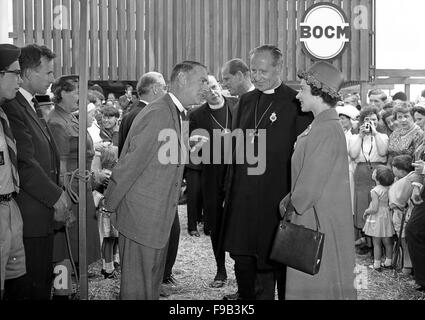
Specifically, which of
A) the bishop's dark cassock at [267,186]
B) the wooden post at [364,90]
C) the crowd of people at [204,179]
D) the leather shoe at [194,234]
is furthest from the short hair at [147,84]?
the wooden post at [364,90]

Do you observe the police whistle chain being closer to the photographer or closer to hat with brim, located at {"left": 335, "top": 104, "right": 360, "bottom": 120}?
the photographer

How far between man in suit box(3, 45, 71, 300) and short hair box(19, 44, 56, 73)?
0.14 meters

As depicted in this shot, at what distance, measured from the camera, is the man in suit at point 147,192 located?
13.1 ft

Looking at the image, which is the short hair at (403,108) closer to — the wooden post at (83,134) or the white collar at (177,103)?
the white collar at (177,103)

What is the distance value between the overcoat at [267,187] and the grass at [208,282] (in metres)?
1.28

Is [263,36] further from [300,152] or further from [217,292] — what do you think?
[300,152]

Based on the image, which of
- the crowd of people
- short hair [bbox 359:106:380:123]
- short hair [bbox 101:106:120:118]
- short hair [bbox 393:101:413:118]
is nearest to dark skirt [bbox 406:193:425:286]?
the crowd of people

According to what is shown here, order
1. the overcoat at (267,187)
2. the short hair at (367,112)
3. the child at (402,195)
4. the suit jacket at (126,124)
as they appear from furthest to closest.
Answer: the short hair at (367,112) < the child at (402,195) < the suit jacket at (126,124) < the overcoat at (267,187)

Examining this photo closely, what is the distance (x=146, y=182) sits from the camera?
4051 millimetres

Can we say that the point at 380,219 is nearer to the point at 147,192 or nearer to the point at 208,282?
the point at 208,282

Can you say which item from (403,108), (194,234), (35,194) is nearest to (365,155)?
(403,108)

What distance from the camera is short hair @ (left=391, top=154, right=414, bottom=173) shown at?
690 cm

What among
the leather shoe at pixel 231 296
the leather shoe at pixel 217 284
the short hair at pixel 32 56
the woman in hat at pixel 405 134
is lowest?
the leather shoe at pixel 217 284

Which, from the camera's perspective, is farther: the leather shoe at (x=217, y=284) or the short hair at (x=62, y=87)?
the leather shoe at (x=217, y=284)
